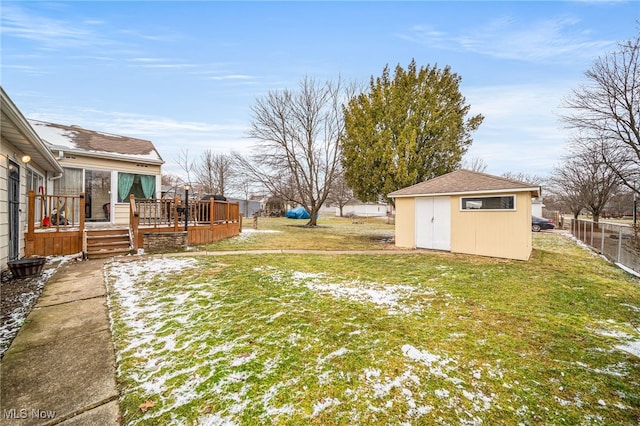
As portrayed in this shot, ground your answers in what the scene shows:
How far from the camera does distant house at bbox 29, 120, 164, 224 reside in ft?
31.9

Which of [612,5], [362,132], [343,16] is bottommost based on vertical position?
[362,132]

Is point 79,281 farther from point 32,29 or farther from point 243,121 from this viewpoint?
point 243,121

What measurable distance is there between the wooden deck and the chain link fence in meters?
12.3

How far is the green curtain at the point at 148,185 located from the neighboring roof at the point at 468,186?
32.9 feet

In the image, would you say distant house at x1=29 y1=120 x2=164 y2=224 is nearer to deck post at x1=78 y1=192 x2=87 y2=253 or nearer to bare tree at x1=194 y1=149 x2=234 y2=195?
deck post at x1=78 y1=192 x2=87 y2=253

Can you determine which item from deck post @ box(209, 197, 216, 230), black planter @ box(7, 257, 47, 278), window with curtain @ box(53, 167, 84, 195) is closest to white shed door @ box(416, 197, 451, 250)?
deck post @ box(209, 197, 216, 230)

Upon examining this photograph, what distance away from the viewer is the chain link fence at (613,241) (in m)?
7.06

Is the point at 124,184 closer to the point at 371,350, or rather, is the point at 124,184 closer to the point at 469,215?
the point at 371,350

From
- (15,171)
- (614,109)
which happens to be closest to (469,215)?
(614,109)

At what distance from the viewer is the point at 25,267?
5199 millimetres

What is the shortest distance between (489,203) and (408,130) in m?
5.22

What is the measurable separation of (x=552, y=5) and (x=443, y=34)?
3341 mm

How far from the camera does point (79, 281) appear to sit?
17.0 feet

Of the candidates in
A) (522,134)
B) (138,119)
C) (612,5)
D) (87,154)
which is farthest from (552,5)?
(138,119)
